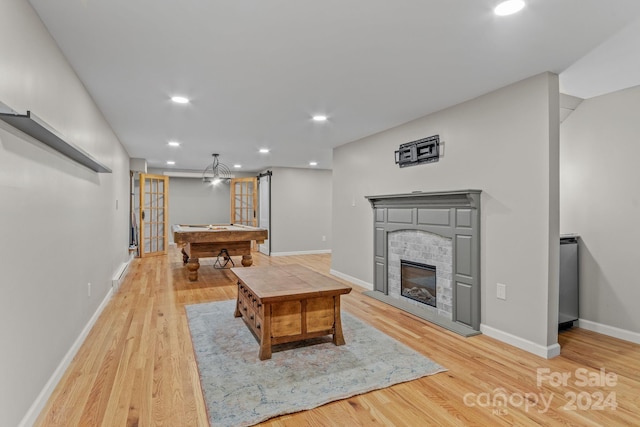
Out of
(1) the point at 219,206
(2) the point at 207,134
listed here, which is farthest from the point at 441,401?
(1) the point at 219,206

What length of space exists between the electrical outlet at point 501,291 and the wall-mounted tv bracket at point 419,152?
4.80ft

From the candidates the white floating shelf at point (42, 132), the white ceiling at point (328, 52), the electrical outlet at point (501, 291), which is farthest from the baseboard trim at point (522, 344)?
the white floating shelf at point (42, 132)

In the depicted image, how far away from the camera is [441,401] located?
200cm

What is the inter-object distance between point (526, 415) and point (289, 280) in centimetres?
189

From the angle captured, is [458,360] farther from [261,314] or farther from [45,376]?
[45,376]

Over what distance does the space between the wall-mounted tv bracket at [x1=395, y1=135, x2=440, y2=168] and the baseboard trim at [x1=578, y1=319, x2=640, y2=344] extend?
216 cm

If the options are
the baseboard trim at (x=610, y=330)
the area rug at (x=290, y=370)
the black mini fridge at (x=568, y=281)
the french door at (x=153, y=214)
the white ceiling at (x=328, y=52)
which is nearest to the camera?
the white ceiling at (x=328, y=52)

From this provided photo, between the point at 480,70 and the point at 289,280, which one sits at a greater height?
the point at 480,70

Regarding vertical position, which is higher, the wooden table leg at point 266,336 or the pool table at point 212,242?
the pool table at point 212,242

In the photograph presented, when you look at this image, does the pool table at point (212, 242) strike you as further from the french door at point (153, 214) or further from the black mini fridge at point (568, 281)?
the black mini fridge at point (568, 281)

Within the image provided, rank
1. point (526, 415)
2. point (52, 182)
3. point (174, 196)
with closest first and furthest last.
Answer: point (526, 415) → point (52, 182) → point (174, 196)

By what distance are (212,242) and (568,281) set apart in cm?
467

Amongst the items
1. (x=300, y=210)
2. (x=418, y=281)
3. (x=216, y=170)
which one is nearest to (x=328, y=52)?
(x=418, y=281)

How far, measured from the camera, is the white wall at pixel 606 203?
9.70 feet
